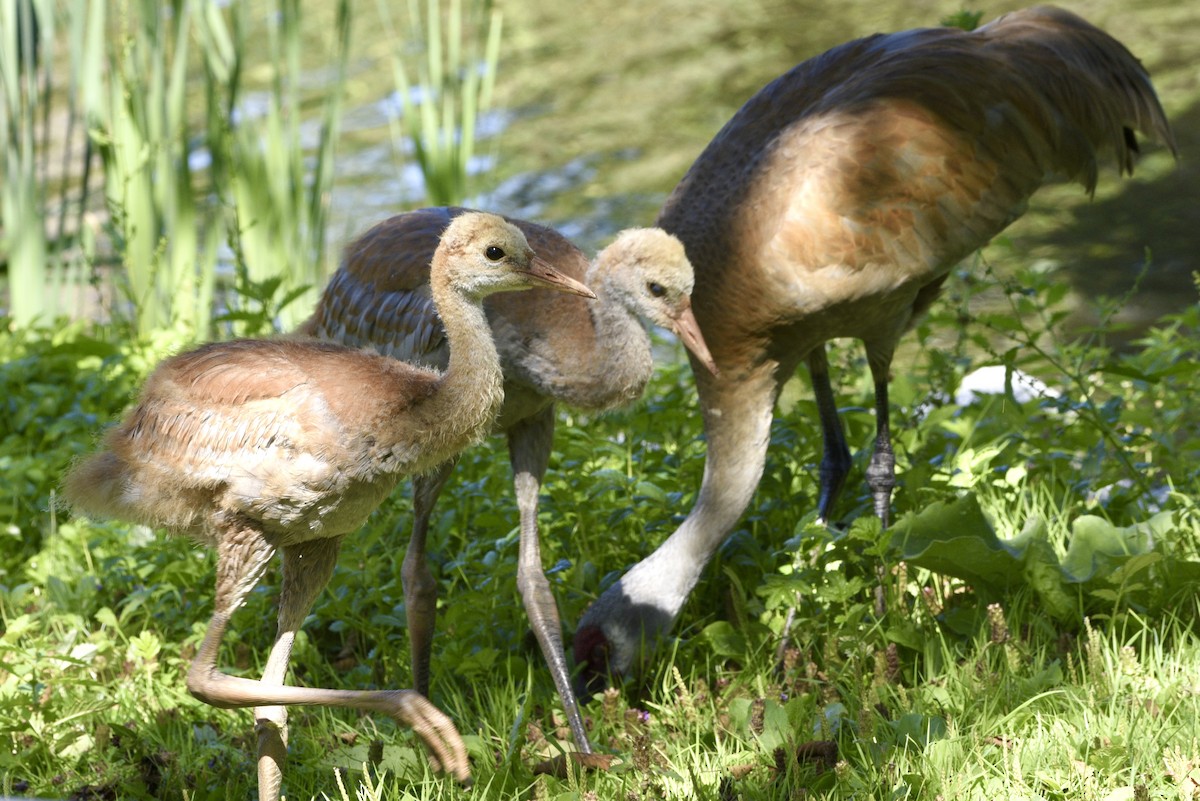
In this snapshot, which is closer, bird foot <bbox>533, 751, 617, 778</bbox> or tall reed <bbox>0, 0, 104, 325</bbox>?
bird foot <bbox>533, 751, 617, 778</bbox>

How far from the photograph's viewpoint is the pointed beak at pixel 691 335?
3.70m

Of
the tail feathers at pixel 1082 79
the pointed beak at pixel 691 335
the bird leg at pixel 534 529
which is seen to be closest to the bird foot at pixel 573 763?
the bird leg at pixel 534 529

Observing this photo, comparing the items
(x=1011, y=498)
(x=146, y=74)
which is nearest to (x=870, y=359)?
(x=1011, y=498)

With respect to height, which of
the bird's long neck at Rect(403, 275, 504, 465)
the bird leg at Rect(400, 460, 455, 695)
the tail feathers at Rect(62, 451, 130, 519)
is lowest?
the bird leg at Rect(400, 460, 455, 695)

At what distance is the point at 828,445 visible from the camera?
4.39 meters

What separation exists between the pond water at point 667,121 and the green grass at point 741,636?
9.24 ft

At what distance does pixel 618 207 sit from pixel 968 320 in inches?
179

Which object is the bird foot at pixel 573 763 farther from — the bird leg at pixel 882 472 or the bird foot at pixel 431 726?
the bird leg at pixel 882 472

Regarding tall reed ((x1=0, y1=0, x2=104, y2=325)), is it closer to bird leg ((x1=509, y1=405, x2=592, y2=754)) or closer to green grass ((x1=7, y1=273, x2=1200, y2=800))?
green grass ((x1=7, y1=273, x2=1200, y2=800))

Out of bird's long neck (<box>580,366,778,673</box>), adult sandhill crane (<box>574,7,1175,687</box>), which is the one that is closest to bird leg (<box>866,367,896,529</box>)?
adult sandhill crane (<box>574,7,1175,687</box>)

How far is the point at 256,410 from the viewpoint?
294cm

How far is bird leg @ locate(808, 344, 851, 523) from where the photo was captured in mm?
4371

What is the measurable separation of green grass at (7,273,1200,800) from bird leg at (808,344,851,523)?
0.13m

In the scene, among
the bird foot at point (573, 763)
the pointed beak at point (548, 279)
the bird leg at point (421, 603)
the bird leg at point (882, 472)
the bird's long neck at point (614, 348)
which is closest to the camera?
the pointed beak at point (548, 279)
